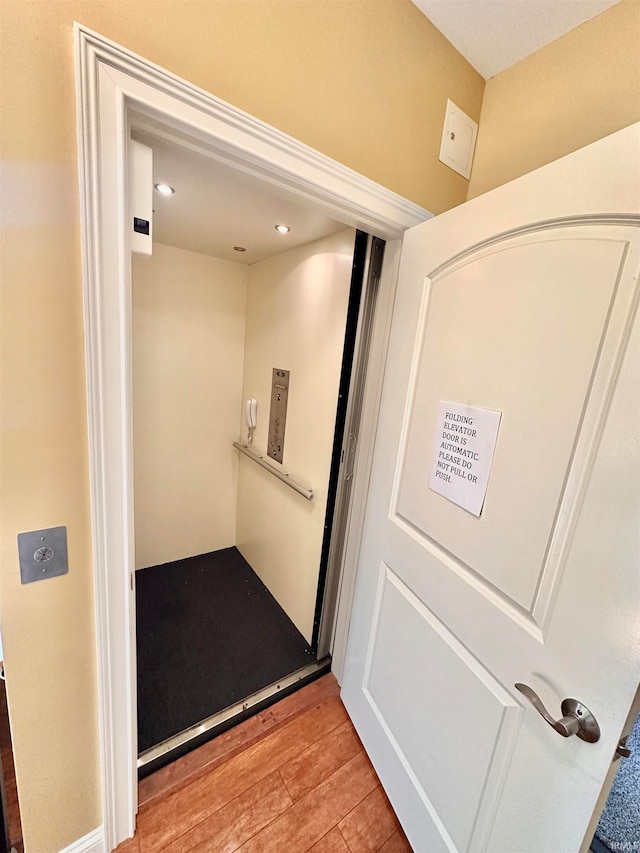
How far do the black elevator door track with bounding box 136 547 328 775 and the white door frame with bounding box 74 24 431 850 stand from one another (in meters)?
0.40

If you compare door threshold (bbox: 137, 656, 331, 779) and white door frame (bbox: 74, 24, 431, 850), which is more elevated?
white door frame (bbox: 74, 24, 431, 850)

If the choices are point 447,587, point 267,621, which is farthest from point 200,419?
point 447,587

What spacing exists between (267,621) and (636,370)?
6.99 feet

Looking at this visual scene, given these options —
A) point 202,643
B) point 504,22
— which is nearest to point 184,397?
point 202,643

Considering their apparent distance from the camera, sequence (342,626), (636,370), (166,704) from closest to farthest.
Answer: (636,370)
(166,704)
(342,626)

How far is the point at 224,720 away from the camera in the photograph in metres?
1.43

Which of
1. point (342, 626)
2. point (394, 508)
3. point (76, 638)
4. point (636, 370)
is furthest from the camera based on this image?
point (342, 626)

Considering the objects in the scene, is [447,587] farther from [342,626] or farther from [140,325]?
[140,325]

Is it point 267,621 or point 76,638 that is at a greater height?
point 76,638

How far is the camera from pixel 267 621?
2.02 meters

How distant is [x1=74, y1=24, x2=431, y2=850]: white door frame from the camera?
66 cm

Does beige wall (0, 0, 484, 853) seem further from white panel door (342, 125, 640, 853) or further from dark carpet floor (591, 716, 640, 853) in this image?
dark carpet floor (591, 716, 640, 853)

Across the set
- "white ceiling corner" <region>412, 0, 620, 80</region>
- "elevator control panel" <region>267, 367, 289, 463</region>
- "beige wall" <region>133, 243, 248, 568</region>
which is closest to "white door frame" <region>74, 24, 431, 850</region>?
"white ceiling corner" <region>412, 0, 620, 80</region>

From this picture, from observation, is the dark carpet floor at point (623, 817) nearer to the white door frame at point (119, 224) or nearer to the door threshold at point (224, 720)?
the door threshold at point (224, 720)
